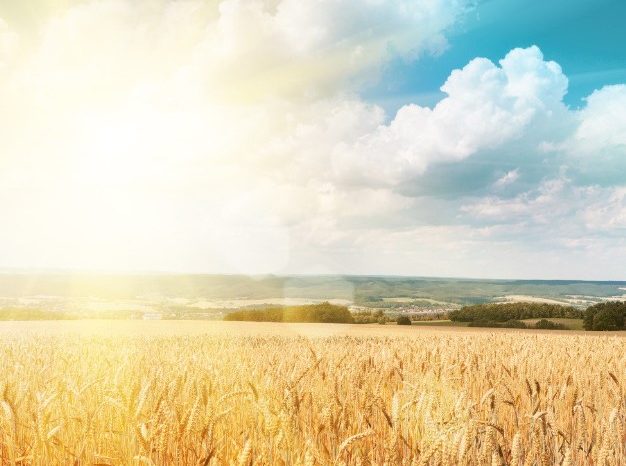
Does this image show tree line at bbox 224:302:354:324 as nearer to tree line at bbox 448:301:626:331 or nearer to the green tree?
the green tree

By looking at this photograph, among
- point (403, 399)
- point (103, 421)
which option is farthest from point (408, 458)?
point (103, 421)

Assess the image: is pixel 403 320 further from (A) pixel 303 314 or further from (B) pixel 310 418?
(B) pixel 310 418

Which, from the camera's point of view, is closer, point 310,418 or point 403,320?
point 310,418

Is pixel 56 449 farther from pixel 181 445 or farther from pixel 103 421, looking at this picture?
pixel 181 445

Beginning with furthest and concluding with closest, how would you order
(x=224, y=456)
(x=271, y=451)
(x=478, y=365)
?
(x=478, y=365)
(x=224, y=456)
(x=271, y=451)

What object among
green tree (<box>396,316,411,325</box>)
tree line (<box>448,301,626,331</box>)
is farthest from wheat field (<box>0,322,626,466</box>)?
green tree (<box>396,316,411,325</box>)

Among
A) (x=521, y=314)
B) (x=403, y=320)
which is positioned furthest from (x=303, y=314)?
(x=521, y=314)

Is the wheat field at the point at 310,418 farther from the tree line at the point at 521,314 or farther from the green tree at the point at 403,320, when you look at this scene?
the green tree at the point at 403,320

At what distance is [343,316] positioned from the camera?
35.0m

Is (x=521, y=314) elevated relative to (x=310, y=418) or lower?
lower

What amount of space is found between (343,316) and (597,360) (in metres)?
26.3

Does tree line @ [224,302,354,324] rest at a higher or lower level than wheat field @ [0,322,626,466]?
lower

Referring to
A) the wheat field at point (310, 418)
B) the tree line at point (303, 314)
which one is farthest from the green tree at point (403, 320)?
the wheat field at point (310, 418)

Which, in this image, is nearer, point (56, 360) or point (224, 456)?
point (224, 456)
